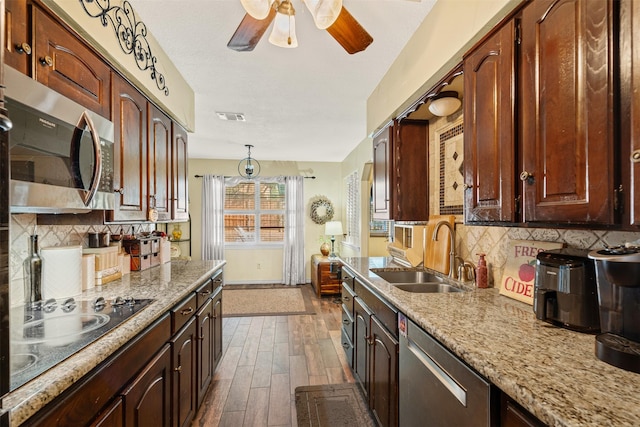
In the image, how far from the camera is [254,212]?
6.29 metres

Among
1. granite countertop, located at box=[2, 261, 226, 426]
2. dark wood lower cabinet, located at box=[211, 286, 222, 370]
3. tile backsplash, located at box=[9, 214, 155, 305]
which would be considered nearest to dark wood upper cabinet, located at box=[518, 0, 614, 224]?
granite countertop, located at box=[2, 261, 226, 426]

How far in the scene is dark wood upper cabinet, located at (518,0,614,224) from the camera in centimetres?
84

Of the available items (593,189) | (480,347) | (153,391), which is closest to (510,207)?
(593,189)

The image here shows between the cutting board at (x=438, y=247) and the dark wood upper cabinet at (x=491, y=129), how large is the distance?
72cm

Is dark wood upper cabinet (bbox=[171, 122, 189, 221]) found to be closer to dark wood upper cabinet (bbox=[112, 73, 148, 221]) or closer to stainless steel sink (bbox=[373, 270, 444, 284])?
dark wood upper cabinet (bbox=[112, 73, 148, 221])

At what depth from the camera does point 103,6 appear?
4.84 ft

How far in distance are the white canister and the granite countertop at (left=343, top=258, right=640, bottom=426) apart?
1.68 meters

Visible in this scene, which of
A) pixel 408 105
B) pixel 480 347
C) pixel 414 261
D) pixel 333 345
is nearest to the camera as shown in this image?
pixel 480 347

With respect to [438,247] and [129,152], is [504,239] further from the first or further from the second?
[129,152]

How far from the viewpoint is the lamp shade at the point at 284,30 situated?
1392mm

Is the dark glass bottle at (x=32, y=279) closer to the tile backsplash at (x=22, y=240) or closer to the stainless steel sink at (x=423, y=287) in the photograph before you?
the tile backsplash at (x=22, y=240)

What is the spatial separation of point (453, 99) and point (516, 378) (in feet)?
5.68

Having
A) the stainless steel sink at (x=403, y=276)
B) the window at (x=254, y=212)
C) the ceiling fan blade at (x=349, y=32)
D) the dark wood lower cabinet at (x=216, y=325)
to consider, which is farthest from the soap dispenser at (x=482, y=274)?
the window at (x=254, y=212)

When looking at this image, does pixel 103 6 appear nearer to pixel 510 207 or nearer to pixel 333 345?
pixel 510 207
